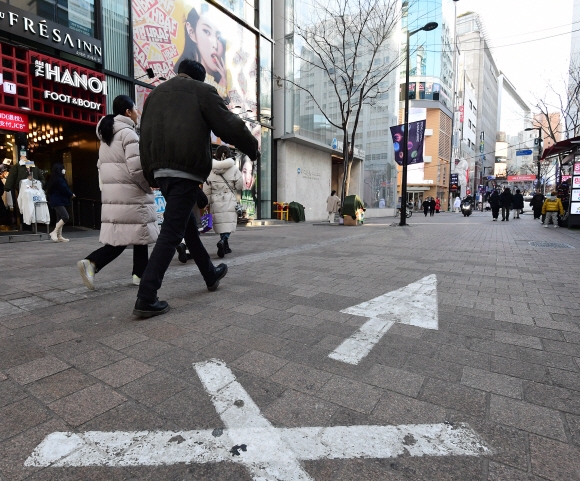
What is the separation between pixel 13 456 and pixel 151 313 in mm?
1559

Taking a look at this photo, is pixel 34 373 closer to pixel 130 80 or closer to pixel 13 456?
pixel 13 456

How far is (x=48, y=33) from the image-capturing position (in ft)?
29.1

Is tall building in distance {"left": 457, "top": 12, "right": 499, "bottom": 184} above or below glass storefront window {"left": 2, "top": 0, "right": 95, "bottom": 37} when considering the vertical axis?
above

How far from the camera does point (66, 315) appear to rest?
2967 millimetres

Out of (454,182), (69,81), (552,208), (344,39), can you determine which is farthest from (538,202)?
(454,182)

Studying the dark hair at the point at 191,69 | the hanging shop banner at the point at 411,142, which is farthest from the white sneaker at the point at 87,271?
the hanging shop banner at the point at 411,142

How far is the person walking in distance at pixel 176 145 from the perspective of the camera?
285 cm

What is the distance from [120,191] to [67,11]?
905 cm

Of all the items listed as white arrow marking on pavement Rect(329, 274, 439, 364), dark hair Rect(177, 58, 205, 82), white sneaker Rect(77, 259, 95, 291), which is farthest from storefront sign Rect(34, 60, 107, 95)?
white arrow marking on pavement Rect(329, 274, 439, 364)

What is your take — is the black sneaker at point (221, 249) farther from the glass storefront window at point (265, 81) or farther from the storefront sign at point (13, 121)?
the glass storefront window at point (265, 81)

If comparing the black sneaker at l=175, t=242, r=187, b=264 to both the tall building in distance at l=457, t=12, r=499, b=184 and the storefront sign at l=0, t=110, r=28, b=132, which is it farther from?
the tall building in distance at l=457, t=12, r=499, b=184

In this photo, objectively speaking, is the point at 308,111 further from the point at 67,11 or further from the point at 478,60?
the point at 478,60

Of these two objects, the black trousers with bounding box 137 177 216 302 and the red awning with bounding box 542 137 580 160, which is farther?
the red awning with bounding box 542 137 580 160

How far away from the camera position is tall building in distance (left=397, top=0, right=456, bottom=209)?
4916 centimetres
